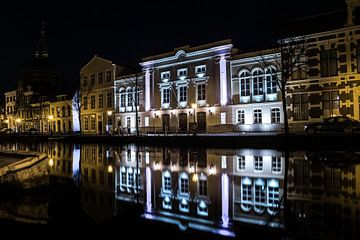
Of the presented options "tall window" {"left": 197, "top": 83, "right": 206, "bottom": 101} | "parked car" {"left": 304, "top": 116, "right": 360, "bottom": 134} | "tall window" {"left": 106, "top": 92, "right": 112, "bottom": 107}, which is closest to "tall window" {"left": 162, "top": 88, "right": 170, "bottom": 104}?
"tall window" {"left": 197, "top": 83, "right": 206, "bottom": 101}

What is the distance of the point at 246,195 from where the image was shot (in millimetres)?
8656

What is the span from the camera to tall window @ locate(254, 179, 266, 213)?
733 centimetres

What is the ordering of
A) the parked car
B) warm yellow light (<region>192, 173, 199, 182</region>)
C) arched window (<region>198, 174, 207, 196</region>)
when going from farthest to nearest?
1. the parked car
2. warm yellow light (<region>192, 173, 199, 182</region>)
3. arched window (<region>198, 174, 207, 196</region>)

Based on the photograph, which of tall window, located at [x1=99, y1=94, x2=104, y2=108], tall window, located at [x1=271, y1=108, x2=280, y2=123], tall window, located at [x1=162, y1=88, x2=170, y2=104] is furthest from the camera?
tall window, located at [x1=99, y1=94, x2=104, y2=108]

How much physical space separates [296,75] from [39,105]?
6246 cm

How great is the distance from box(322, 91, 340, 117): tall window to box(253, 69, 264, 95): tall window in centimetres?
751

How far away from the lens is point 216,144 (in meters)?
28.4

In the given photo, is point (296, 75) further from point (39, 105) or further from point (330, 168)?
point (39, 105)

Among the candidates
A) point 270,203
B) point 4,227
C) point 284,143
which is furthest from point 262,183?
point 284,143

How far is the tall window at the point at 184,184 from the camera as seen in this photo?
30.6 ft

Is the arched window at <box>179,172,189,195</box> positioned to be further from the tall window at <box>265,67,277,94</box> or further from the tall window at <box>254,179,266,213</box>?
the tall window at <box>265,67,277,94</box>

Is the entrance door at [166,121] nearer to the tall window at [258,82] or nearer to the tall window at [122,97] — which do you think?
the tall window at [122,97]

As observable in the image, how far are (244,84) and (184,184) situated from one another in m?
31.1

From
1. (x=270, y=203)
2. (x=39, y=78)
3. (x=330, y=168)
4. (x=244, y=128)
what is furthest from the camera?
(x=39, y=78)
